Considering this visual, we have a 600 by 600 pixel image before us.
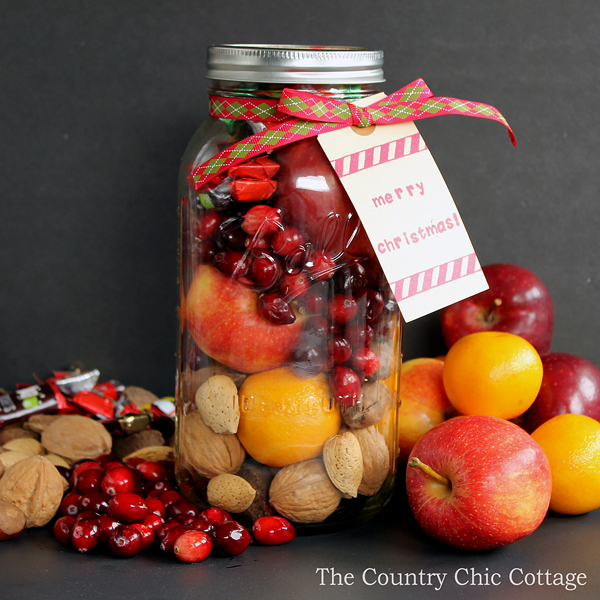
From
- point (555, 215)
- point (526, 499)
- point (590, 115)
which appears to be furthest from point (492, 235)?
point (526, 499)

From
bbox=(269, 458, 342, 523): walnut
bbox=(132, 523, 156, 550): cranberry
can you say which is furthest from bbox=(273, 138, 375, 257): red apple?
bbox=(132, 523, 156, 550): cranberry

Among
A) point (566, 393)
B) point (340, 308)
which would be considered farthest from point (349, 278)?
point (566, 393)

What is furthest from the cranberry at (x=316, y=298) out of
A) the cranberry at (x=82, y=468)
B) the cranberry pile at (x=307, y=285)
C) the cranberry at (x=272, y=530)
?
the cranberry at (x=82, y=468)

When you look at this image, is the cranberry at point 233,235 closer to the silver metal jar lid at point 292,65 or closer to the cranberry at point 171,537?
the silver metal jar lid at point 292,65

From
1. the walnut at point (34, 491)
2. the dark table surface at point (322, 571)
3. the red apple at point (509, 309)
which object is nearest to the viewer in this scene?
the dark table surface at point (322, 571)

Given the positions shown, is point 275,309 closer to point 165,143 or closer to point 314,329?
point 314,329

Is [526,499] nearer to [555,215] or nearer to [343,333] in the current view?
[343,333]
